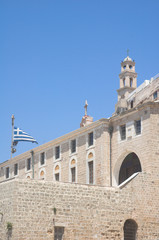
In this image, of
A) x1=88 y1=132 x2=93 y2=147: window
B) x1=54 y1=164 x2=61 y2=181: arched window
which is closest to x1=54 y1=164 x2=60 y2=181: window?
x1=54 y1=164 x2=61 y2=181: arched window

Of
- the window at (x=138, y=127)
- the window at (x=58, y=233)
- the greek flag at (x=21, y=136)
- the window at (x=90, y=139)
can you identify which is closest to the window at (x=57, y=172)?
the window at (x=90, y=139)

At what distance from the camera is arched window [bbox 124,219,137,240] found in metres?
27.3

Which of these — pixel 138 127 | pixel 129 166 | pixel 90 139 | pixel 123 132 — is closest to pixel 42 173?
pixel 90 139

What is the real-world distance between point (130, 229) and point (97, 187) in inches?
137

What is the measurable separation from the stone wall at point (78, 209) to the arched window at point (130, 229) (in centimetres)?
31

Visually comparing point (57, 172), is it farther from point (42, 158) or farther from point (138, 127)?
point (138, 127)

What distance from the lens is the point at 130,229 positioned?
90.2ft

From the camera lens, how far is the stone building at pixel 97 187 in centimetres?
2408

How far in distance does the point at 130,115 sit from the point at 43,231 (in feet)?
38.4

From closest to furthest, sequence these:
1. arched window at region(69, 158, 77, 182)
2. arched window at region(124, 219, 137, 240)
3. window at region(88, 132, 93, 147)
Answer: arched window at region(124, 219, 137, 240)
window at region(88, 132, 93, 147)
arched window at region(69, 158, 77, 182)

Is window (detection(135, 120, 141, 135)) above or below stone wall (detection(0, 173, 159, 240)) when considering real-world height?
above

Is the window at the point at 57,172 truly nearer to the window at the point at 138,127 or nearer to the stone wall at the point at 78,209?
the window at the point at 138,127

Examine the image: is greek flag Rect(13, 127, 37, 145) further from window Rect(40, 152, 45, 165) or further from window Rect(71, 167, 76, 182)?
window Rect(71, 167, 76, 182)

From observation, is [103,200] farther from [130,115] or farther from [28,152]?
[28,152]
